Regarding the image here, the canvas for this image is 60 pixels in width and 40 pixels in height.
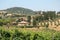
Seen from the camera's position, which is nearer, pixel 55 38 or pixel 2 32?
pixel 55 38

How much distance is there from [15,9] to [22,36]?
10654cm

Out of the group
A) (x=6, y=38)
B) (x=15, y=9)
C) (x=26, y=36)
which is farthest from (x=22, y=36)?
(x=15, y=9)

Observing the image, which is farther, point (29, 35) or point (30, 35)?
point (29, 35)

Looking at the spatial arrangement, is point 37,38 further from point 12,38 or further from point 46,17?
point 46,17

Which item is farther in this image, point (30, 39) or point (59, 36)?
point (30, 39)

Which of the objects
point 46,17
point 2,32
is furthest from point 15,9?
point 2,32

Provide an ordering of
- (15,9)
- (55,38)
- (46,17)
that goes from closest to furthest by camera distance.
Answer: (55,38)
(46,17)
(15,9)

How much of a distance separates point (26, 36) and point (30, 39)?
86 centimetres

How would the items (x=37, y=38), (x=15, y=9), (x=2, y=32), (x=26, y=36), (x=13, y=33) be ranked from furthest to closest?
(x=15, y=9) < (x=2, y=32) < (x=13, y=33) < (x=26, y=36) < (x=37, y=38)

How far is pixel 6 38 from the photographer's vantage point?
19734 mm

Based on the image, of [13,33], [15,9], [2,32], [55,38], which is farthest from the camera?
[15,9]

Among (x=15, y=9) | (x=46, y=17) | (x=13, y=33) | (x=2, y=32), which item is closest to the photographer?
(x=13, y=33)

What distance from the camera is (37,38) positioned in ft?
57.5

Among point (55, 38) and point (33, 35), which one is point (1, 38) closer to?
point (33, 35)
